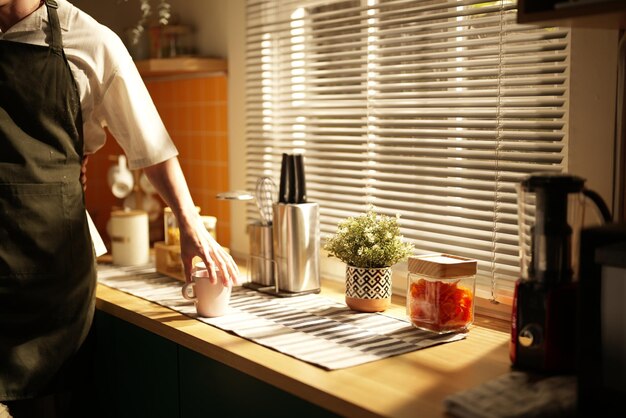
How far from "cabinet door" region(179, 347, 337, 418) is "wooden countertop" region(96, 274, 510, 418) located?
24 millimetres

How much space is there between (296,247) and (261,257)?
0.46 ft

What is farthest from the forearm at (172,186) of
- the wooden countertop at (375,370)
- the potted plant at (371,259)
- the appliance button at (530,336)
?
the appliance button at (530,336)

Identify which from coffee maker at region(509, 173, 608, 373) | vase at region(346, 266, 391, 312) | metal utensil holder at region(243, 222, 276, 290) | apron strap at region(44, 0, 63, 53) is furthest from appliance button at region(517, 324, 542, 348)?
apron strap at region(44, 0, 63, 53)

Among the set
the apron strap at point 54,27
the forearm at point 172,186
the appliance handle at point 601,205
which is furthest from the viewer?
the forearm at point 172,186

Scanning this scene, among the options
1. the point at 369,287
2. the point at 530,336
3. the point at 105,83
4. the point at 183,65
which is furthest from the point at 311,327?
the point at 183,65

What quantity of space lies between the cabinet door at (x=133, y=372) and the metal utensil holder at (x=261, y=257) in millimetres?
377

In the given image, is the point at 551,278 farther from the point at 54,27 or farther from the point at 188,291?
the point at 54,27

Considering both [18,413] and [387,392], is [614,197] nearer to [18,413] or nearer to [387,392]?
[387,392]

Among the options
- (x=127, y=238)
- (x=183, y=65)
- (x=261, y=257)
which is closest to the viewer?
(x=261, y=257)

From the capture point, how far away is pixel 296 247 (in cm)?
208

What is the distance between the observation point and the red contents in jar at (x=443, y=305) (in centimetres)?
170

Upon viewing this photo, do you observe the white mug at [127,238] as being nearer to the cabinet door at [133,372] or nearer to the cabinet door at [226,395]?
the cabinet door at [133,372]

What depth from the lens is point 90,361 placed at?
1.97 metres

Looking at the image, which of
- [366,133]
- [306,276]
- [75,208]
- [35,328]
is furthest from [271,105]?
[35,328]
